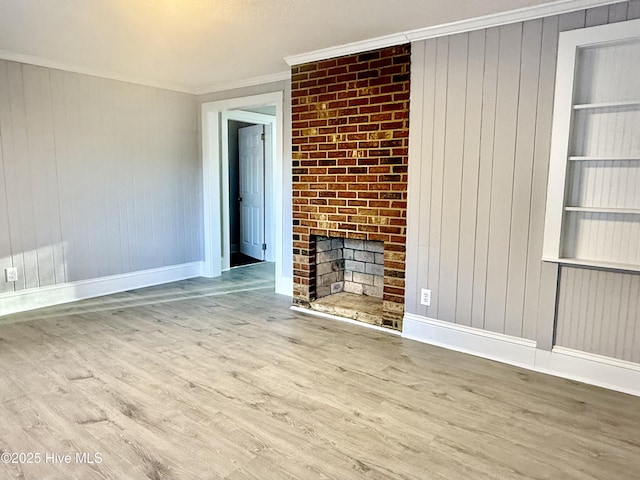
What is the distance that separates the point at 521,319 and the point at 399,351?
2.82 ft

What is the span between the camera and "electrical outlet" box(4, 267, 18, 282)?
384 centimetres

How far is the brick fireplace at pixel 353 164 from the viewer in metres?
3.35

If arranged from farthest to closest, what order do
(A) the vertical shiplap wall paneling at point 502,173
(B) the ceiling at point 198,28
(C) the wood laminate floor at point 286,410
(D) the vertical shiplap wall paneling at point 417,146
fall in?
(D) the vertical shiplap wall paneling at point 417,146, (A) the vertical shiplap wall paneling at point 502,173, (B) the ceiling at point 198,28, (C) the wood laminate floor at point 286,410

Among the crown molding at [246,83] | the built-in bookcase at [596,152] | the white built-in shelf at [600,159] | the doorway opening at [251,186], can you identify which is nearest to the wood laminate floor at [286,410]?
the built-in bookcase at [596,152]

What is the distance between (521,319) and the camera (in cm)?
288

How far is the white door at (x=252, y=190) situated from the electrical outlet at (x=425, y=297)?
11.9ft

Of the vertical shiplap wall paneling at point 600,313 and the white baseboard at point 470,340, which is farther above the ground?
the vertical shiplap wall paneling at point 600,313

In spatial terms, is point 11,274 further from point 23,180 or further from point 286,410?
point 286,410

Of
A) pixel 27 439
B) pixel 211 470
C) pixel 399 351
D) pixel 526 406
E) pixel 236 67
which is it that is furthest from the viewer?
pixel 236 67

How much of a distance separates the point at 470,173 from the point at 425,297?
3.26 feet

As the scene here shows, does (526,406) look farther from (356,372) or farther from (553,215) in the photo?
(553,215)

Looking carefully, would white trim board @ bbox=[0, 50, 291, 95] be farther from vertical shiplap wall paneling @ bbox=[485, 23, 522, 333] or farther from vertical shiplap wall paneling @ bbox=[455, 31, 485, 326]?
vertical shiplap wall paneling @ bbox=[485, 23, 522, 333]

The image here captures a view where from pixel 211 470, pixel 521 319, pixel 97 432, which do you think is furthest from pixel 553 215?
pixel 97 432

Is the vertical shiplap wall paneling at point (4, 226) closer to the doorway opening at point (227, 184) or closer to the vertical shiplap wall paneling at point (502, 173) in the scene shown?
the doorway opening at point (227, 184)
